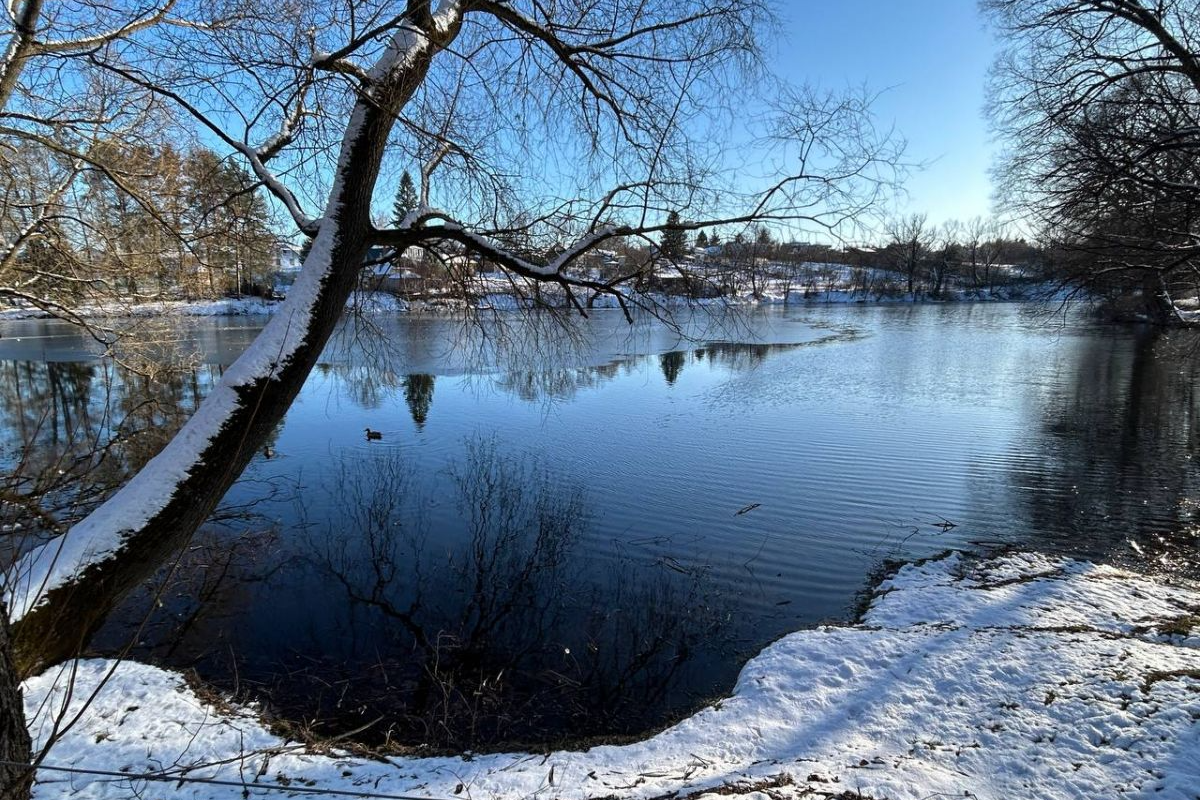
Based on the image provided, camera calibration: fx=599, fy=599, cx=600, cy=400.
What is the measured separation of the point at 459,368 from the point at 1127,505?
54.3ft

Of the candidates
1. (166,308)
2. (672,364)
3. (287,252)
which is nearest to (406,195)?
(287,252)

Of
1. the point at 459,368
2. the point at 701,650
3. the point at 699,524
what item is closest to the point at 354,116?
the point at 701,650

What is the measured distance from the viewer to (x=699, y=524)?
802cm

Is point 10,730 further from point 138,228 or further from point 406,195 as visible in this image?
point 138,228

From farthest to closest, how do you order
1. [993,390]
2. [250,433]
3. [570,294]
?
1. [993,390]
2. [570,294]
3. [250,433]

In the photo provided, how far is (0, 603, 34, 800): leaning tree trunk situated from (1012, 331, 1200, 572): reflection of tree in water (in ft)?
29.7

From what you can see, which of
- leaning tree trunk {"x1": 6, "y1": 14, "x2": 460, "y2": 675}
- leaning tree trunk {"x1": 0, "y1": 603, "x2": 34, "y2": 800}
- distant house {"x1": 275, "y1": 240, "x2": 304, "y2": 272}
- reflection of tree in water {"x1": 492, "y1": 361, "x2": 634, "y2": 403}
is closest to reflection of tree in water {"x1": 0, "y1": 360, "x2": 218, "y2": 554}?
distant house {"x1": 275, "y1": 240, "x2": 304, "y2": 272}

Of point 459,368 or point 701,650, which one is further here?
point 459,368

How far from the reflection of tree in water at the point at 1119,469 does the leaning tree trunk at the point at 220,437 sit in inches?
331

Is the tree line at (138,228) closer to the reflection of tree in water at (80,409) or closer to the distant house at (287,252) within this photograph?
the distant house at (287,252)

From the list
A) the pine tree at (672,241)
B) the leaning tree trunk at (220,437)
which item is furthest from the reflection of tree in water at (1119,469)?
the leaning tree trunk at (220,437)

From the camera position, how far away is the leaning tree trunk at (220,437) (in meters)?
2.67

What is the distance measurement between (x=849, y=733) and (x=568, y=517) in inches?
195

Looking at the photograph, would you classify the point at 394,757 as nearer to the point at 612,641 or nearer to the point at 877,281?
the point at 612,641
